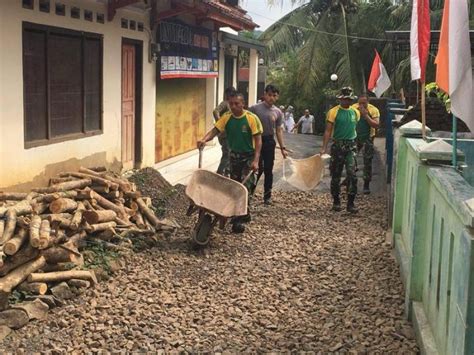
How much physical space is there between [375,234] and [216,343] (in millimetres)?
4107

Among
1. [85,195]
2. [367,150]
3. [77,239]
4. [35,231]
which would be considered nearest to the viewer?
[35,231]

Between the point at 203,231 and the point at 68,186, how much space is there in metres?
1.70

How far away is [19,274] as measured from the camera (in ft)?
18.6

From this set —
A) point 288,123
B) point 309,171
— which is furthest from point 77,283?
point 288,123

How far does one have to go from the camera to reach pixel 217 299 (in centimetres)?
612

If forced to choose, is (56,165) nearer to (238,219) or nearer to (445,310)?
(238,219)

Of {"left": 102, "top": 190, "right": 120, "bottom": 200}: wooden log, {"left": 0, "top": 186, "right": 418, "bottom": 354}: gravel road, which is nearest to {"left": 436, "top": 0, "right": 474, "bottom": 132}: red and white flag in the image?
{"left": 0, "top": 186, "right": 418, "bottom": 354}: gravel road

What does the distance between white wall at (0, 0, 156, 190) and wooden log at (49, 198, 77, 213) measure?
1.29 metres

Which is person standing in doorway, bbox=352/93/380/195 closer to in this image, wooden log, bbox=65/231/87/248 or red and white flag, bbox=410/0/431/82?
red and white flag, bbox=410/0/431/82

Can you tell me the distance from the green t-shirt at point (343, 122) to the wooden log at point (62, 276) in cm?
486

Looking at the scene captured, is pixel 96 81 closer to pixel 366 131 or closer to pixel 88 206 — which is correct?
pixel 88 206

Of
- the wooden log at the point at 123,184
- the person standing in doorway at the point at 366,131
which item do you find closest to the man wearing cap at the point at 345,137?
the person standing in doorway at the point at 366,131

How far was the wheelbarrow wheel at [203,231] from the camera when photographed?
24.6 ft

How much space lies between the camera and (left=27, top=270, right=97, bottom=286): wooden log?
18.9 ft
